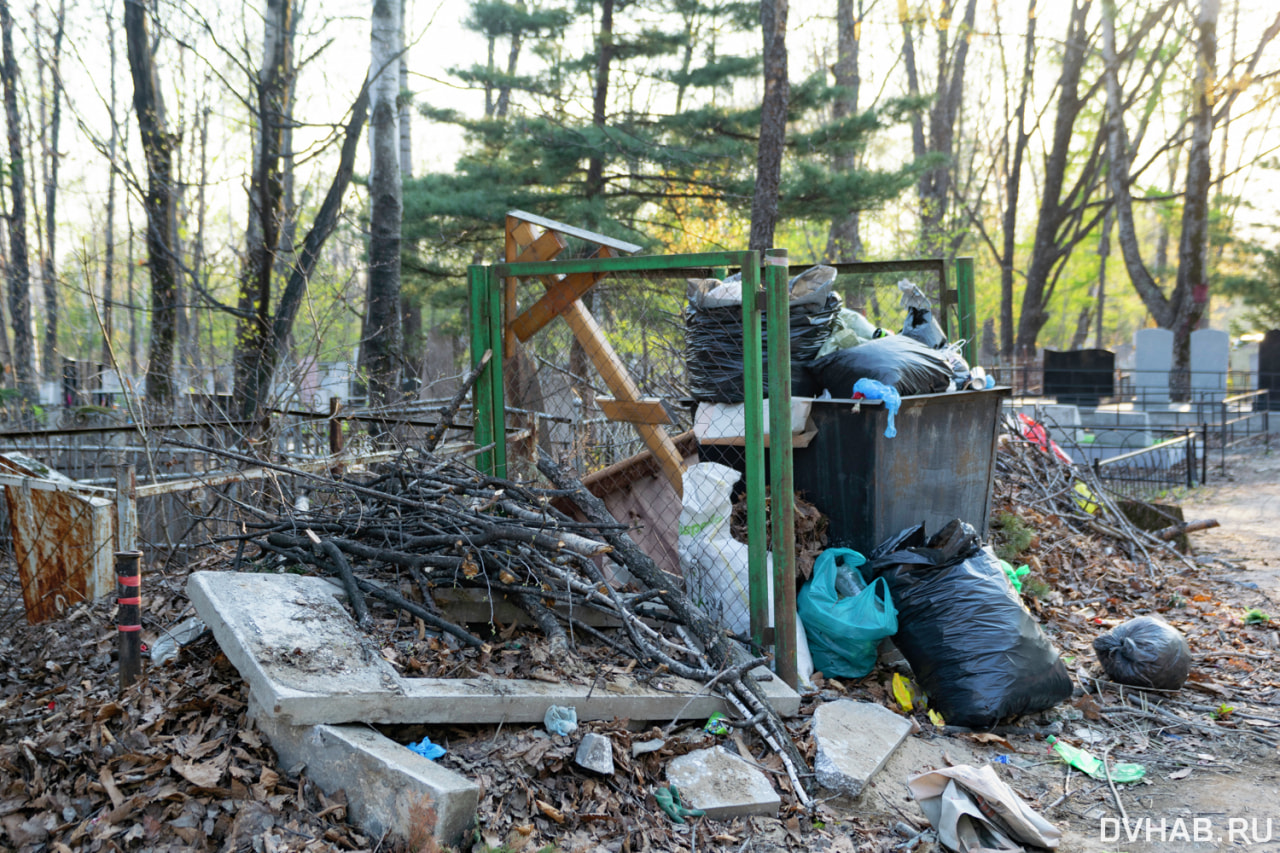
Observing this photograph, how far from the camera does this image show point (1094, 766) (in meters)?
3.50

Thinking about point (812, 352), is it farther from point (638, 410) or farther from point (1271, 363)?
point (1271, 363)

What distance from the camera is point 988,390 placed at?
17.3 feet

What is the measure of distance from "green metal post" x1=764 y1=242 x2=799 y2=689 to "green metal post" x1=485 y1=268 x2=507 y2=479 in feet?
5.09

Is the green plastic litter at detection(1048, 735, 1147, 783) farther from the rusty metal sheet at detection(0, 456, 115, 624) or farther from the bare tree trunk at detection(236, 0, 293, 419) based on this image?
the bare tree trunk at detection(236, 0, 293, 419)

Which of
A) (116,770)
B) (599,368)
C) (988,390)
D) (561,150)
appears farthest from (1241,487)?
(116,770)

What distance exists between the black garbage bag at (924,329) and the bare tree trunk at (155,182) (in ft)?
19.9

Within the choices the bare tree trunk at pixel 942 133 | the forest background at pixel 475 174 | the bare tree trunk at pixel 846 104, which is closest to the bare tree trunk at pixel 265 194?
the forest background at pixel 475 174

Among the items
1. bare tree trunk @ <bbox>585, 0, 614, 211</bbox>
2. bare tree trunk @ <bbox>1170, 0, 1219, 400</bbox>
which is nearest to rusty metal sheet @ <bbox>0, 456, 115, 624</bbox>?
bare tree trunk @ <bbox>585, 0, 614, 211</bbox>

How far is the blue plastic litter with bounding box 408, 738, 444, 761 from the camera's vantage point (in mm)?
2762

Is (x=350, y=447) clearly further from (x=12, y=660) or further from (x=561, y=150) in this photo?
(x=561, y=150)

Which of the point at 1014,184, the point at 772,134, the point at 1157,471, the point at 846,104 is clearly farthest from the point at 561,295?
the point at 1014,184

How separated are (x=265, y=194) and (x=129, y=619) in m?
5.21

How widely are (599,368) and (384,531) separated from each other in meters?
1.30

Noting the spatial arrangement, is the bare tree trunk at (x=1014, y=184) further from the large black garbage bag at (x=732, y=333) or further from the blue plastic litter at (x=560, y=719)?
the blue plastic litter at (x=560, y=719)
